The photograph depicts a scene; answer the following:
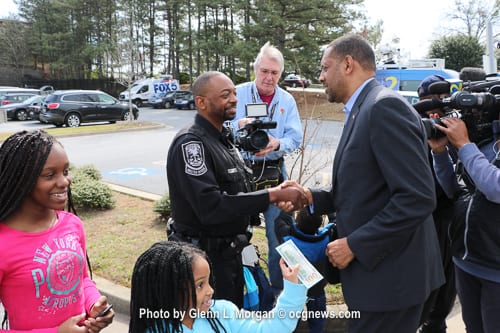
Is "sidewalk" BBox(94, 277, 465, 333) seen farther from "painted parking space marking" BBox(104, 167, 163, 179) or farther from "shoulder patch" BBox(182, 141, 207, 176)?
"painted parking space marking" BBox(104, 167, 163, 179)

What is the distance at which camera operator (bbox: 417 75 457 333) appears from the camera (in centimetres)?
308

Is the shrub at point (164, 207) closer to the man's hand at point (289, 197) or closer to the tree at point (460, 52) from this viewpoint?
the man's hand at point (289, 197)

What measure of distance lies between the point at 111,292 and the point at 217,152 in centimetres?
233

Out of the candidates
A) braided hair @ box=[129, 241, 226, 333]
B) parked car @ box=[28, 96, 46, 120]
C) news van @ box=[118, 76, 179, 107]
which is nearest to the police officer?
braided hair @ box=[129, 241, 226, 333]

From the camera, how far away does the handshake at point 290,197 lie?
2.60m

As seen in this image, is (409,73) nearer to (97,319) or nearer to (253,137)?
(253,137)

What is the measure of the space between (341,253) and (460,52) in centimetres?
2835

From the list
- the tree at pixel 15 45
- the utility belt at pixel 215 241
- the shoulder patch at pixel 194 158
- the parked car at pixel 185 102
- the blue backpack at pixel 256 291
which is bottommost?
the blue backpack at pixel 256 291

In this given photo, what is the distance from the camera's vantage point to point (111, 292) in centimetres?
421

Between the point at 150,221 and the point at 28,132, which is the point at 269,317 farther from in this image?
the point at 150,221

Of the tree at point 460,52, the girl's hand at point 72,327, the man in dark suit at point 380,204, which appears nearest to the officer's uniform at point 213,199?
the man in dark suit at point 380,204

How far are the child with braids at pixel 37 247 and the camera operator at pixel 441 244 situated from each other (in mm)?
2281

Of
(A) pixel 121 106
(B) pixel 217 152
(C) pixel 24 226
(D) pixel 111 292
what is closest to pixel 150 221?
(D) pixel 111 292

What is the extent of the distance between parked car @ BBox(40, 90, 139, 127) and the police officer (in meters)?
20.3
